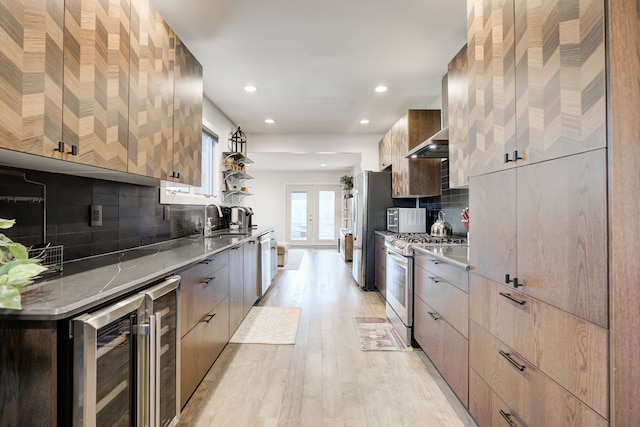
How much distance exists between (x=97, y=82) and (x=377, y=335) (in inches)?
110

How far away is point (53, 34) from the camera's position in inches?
47.5

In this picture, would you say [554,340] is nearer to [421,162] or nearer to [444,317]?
[444,317]

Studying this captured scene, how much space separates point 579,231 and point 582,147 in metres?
0.27

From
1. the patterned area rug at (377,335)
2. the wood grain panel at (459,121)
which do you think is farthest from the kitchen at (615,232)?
the patterned area rug at (377,335)

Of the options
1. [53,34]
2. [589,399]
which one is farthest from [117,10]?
[589,399]

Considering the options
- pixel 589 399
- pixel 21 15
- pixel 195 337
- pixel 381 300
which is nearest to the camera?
pixel 589 399

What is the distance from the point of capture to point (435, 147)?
2977mm

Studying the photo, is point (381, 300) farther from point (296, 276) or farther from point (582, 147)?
point (582, 147)

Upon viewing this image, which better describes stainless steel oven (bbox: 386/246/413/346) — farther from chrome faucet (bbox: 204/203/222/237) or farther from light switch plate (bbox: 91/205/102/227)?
light switch plate (bbox: 91/205/102/227)

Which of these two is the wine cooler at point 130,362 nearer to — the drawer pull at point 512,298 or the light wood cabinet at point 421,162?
the drawer pull at point 512,298

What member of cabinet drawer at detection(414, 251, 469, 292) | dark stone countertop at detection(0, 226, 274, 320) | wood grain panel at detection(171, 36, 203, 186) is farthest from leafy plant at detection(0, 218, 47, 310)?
cabinet drawer at detection(414, 251, 469, 292)

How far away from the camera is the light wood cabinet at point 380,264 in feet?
13.2

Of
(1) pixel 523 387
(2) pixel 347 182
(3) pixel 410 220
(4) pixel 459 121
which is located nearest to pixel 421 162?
(3) pixel 410 220

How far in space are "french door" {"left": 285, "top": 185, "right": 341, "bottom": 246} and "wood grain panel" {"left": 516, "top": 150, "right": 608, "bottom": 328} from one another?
28.7ft
